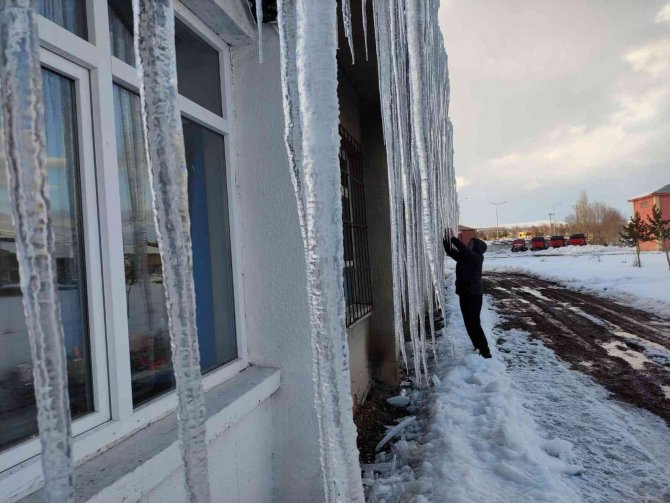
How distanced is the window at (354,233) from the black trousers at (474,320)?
4.15 feet

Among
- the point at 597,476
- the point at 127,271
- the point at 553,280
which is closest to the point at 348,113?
the point at 127,271

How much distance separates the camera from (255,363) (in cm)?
228

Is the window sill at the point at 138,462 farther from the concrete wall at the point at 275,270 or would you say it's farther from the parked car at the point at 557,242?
the parked car at the point at 557,242

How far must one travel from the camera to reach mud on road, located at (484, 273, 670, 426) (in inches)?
151

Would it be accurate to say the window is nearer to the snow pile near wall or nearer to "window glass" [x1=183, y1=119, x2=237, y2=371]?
the snow pile near wall

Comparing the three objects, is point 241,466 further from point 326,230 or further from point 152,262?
point 326,230

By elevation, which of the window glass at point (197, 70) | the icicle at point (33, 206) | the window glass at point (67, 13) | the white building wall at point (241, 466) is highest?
the window glass at point (197, 70)

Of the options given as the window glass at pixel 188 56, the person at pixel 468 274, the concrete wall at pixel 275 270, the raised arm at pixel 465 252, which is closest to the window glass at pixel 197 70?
the window glass at pixel 188 56

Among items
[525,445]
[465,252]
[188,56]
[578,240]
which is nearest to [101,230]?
[188,56]

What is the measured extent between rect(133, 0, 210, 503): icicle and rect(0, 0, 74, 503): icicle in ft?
0.53

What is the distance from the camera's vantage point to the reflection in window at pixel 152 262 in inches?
63.5

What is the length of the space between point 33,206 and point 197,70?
1805mm

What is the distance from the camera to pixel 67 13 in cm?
137

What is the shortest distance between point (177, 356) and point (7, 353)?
79 centimetres
